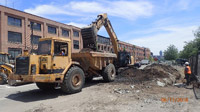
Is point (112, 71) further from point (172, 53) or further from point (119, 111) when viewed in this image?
point (172, 53)

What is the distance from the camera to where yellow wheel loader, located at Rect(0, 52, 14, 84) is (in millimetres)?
12180

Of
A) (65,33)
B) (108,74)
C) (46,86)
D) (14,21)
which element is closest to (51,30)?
(65,33)

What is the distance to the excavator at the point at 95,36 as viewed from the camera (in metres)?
10.5

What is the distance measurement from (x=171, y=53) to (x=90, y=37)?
197 ft

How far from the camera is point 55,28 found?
3697 cm

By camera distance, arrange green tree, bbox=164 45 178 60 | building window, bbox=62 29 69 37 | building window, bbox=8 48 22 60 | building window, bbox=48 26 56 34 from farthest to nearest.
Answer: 1. green tree, bbox=164 45 178 60
2. building window, bbox=62 29 69 37
3. building window, bbox=48 26 56 34
4. building window, bbox=8 48 22 60

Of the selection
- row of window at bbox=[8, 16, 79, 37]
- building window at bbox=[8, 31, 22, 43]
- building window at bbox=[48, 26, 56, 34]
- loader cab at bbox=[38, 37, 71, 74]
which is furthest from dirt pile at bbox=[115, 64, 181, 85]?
building window at bbox=[48, 26, 56, 34]

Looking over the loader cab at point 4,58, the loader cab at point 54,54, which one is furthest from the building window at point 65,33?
the loader cab at point 54,54

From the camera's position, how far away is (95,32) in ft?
35.1

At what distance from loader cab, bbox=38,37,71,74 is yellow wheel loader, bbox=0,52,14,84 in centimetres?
650

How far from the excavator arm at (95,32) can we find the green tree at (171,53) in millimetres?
54901

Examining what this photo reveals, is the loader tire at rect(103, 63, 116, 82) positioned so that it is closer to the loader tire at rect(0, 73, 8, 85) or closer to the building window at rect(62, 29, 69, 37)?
the loader tire at rect(0, 73, 8, 85)

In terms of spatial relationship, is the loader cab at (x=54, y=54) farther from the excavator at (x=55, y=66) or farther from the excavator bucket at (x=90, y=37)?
the excavator bucket at (x=90, y=37)

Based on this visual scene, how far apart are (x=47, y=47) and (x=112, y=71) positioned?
5459mm
